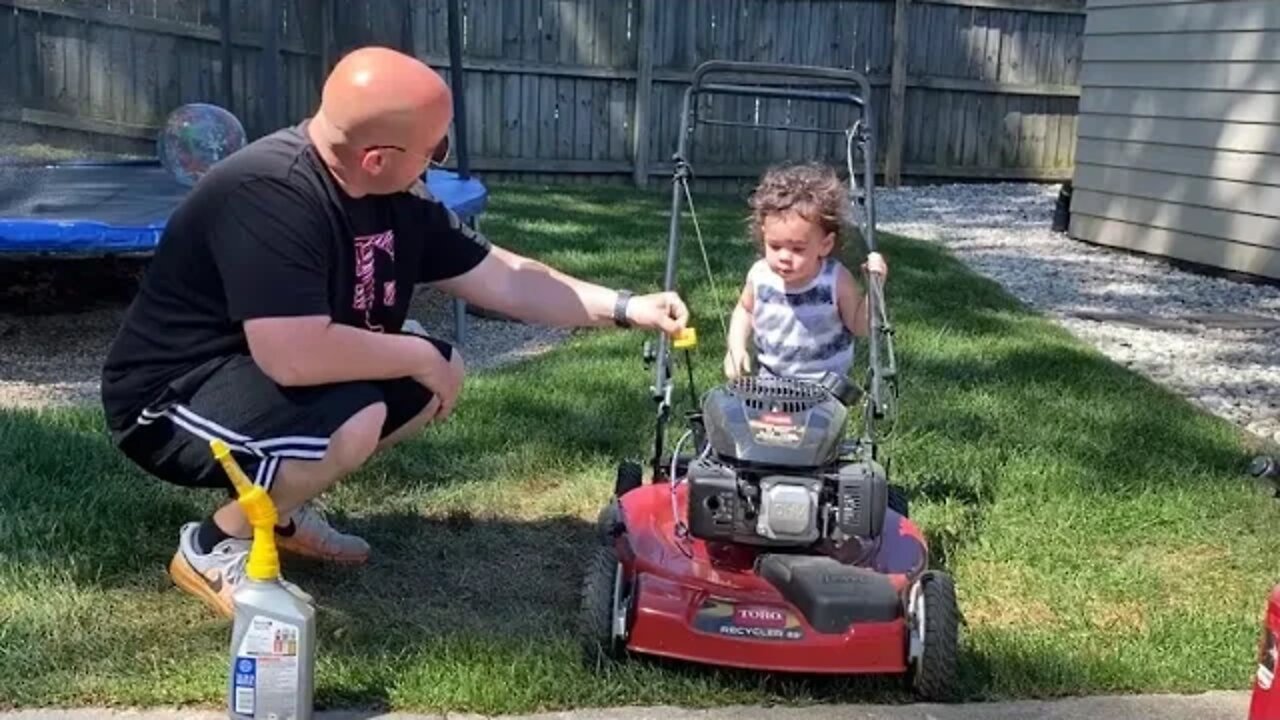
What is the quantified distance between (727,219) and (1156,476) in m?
5.86

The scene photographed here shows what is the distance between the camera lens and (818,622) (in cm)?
261

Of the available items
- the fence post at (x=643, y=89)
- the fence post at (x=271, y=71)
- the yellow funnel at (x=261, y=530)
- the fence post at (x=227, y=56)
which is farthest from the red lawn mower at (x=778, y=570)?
the fence post at (x=643, y=89)

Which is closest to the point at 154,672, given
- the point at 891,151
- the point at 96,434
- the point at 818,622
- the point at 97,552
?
the point at 97,552

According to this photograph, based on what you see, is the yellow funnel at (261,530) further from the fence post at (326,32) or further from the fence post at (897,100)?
the fence post at (897,100)

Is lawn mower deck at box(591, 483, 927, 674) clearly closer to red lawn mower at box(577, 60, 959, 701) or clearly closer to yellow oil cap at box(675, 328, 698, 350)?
red lawn mower at box(577, 60, 959, 701)

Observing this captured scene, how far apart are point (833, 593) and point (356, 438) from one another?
3.10ft

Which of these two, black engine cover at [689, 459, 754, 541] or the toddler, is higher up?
the toddler

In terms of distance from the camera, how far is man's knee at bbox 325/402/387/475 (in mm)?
2736

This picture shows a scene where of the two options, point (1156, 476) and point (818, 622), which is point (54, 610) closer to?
point (818, 622)

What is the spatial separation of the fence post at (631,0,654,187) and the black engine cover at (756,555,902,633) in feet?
32.6

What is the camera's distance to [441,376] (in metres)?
2.91

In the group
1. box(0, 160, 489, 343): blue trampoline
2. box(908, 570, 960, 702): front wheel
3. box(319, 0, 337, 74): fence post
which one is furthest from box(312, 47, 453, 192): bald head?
box(319, 0, 337, 74): fence post

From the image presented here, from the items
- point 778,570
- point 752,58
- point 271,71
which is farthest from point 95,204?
point 752,58

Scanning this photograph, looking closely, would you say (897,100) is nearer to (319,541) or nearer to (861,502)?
(319,541)
